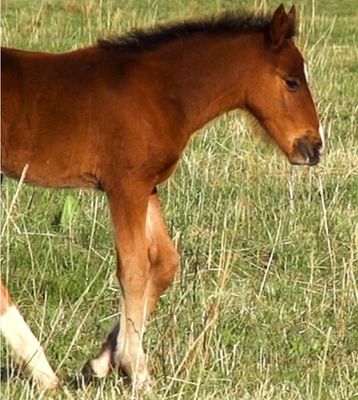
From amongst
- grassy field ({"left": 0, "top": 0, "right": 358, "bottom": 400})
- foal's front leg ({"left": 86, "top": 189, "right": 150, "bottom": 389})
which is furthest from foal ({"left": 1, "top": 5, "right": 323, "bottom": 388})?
grassy field ({"left": 0, "top": 0, "right": 358, "bottom": 400})

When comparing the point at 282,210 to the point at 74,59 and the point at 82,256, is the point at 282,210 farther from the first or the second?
the point at 74,59

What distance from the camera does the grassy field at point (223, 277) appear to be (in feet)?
15.8

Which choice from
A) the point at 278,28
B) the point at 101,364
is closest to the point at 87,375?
the point at 101,364

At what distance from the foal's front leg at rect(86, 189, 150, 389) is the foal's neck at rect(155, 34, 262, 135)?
41cm

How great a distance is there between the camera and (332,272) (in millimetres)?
6137

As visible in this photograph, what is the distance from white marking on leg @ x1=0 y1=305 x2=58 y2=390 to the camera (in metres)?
4.59

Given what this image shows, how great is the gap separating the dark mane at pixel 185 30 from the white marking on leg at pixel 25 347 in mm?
1136

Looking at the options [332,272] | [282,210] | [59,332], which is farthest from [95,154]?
[282,210]

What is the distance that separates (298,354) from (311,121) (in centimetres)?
89

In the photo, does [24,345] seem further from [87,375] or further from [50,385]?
[87,375]

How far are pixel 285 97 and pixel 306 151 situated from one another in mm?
227

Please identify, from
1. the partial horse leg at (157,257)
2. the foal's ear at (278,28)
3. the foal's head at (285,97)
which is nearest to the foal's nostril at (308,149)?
the foal's head at (285,97)

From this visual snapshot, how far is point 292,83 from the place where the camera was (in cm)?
520

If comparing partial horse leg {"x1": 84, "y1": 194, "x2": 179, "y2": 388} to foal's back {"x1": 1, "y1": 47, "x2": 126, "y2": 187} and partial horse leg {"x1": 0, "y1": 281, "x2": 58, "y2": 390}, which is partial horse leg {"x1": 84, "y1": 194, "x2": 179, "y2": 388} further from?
partial horse leg {"x1": 0, "y1": 281, "x2": 58, "y2": 390}
